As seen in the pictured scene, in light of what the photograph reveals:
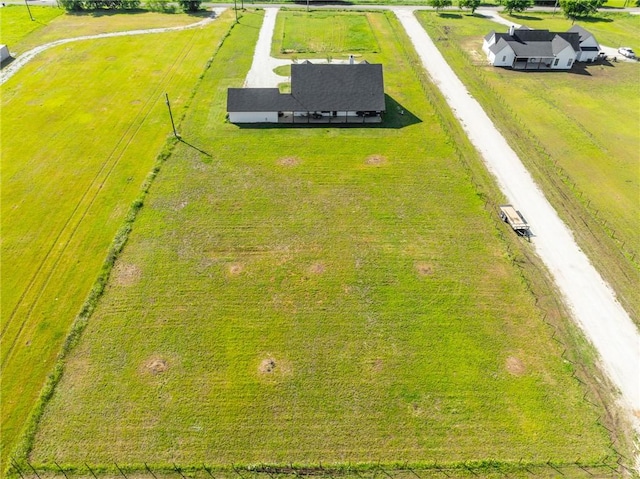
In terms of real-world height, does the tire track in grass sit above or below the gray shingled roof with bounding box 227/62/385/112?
below

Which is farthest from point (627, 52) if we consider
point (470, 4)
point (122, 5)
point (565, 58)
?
point (122, 5)

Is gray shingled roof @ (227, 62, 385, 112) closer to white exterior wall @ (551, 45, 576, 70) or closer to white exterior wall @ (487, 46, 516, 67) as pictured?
white exterior wall @ (487, 46, 516, 67)

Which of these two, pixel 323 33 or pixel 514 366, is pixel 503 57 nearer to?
pixel 323 33

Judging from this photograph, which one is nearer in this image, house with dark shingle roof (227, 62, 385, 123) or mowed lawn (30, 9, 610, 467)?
mowed lawn (30, 9, 610, 467)

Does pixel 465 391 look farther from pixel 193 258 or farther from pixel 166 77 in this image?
pixel 166 77

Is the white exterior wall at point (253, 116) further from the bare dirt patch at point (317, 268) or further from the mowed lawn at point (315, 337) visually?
the bare dirt patch at point (317, 268)

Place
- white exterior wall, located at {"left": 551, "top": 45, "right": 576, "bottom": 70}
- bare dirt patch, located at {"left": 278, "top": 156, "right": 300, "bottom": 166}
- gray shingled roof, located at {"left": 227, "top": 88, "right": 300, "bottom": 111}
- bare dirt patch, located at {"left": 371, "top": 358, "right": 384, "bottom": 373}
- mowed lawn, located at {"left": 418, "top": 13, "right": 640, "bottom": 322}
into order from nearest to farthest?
bare dirt patch, located at {"left": 371, "top": 358, "right": 384, "bottom": 373}, mowed lawn, located at {"left": 418, "top": 13, "right": 640, "bottom": 322}, bare dirt patch, located at {"left": 278, "top": 156, "right": 300, "bottom": 166}, gray shingled roof, located at {"left": 227, "top": 88, "right": 300, "bottom": 111}, white exterior wall, located at {"left": 551, "top": 45, "right": 576, "bottom": 70}

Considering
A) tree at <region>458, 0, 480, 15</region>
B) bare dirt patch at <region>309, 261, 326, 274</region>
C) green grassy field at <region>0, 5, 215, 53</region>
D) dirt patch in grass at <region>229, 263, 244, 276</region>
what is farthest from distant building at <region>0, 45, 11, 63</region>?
tree at <region>458, 0, 480, 15</region>
